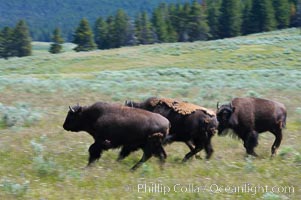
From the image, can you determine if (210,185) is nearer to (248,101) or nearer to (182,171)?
(182,171)

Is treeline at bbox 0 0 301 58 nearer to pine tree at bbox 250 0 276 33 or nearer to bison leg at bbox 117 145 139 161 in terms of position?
pine tree at bbox 250 0 276 33

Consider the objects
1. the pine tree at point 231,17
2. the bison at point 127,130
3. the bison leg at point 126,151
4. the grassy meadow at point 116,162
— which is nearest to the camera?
the grassy meadow at point 116,162

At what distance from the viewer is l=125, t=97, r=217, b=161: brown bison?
419 inches

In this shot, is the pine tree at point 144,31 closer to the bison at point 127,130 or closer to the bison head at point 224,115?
the bison head at point 224,115

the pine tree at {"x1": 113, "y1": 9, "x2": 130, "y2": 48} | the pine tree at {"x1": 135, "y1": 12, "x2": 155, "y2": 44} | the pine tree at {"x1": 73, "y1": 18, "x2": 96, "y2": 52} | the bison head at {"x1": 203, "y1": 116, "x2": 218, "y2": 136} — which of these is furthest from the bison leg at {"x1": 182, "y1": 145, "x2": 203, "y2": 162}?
the pine tree at {"x1": 135, "y1": 12, "x2": 155, "y2": 44}

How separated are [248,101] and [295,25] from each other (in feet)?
249

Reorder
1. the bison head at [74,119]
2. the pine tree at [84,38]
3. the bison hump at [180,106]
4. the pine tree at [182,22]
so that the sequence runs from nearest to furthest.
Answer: the bison head at [74,119]
the bison hump at [180,106]
the pine tree at [84,38]
the pine tree at [182,22]

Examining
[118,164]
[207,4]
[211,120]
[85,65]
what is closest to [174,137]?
[211,120]

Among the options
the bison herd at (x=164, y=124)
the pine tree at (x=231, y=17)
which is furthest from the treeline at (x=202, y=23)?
the bison herd at (x=164, y=124)

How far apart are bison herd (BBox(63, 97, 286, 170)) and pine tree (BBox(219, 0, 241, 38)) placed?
234 ft

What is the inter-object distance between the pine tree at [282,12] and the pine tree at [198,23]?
10.7 m

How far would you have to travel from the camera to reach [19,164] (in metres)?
9.09

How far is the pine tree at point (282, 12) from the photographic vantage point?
267 feet

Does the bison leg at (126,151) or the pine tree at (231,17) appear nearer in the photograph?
the bison leg at (126,151)
